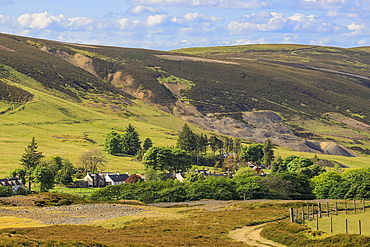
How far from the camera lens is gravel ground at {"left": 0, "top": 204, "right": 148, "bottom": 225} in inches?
2411

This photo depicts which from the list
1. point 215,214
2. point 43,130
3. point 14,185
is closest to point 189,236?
point 215,214

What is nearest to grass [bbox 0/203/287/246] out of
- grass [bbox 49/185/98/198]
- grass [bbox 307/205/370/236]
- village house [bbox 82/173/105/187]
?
grass [bbox 307/205/370/236]

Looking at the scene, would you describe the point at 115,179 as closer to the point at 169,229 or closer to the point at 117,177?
the point at 117,177

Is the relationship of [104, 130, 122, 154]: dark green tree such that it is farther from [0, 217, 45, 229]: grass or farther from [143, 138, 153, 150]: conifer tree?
[0, 217, 45, 229]: grass

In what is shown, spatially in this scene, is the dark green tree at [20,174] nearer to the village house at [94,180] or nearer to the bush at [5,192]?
the village house at [94,180]

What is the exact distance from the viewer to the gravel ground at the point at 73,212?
61250 mm

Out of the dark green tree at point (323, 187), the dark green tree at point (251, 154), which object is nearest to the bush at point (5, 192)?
the dark green tree at point (323, 187)

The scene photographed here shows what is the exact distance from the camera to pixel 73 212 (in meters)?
67.8

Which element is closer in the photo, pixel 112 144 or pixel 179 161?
pixel 179 161

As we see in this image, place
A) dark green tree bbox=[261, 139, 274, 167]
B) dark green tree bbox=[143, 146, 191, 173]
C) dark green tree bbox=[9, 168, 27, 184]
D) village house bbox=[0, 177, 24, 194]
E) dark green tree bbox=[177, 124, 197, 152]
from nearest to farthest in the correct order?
1. village house bbox=[0, 177, 24, 194]
2. dark green tree bbox=[9, 168, 27, 184]
3. dark green tree bbox=[143, 146, 191, 173]
4. dark green tree bbox=[261, 139, 274, 167]
5. dark green tree bbox=[177, 124, 197, 152]

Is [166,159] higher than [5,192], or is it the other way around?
[5,192]

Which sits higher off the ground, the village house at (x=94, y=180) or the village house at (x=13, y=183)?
the village house at (x=13, y=183)

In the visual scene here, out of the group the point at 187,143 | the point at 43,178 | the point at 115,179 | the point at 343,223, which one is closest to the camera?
the point at 343,223

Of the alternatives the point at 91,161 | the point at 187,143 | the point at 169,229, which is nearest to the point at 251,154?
the point at 187,143
